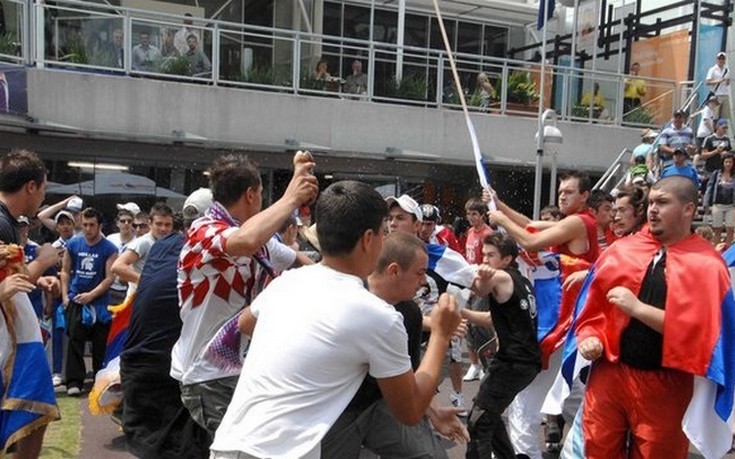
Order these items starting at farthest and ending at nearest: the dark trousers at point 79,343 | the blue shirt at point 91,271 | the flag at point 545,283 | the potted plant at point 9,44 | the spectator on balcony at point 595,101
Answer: the spectator on balcony at point 595,101
the potted plant at point 9,44
the blue shirt at point 91,271
the dark trousers at point 79,343
the flag at point 545,283

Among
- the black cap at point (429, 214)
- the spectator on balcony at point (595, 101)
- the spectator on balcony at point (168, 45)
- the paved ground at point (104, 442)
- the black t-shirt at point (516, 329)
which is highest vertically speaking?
the spectator on balcony at point (168, 45)

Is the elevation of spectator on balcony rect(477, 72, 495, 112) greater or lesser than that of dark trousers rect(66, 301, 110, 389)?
greater

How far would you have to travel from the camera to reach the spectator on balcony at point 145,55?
1392 centimetres

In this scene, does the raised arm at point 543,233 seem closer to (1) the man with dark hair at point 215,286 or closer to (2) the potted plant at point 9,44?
(1) the man with dark hair at point 215,286

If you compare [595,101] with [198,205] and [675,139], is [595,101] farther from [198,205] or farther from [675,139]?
[198,205]

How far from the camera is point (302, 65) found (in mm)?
15320

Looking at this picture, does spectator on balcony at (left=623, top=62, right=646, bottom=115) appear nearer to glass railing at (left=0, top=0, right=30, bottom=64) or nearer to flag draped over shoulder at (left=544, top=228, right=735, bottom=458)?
glass railing at (left=0, top=0, right=30, bottom=64)

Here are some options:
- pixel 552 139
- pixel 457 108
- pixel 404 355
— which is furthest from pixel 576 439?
pixel 457 108

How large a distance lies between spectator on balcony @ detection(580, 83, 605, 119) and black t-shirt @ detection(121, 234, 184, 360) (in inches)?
599


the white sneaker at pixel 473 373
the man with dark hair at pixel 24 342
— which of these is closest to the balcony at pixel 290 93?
the white sneaker at pixel 473 373

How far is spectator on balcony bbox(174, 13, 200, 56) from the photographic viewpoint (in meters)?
14.2

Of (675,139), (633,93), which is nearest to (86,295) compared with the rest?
(675,139)

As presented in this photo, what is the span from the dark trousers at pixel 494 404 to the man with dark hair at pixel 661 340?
0.82 m

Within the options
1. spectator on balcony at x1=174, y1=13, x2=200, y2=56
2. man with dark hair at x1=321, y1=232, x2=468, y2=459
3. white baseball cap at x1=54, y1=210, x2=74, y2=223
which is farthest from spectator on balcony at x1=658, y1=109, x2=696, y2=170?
man with dark hair at x1=321, y1=232, x2=468, y2=459
